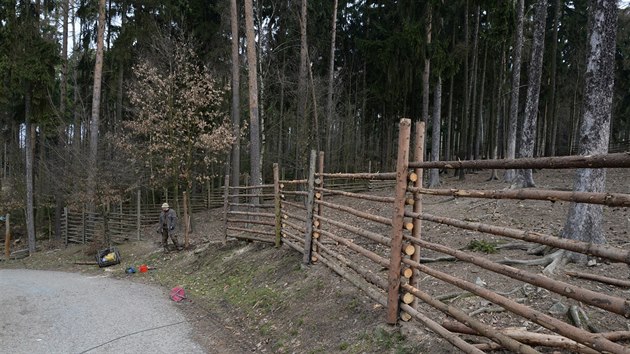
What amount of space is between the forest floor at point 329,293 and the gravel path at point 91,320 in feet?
1.34

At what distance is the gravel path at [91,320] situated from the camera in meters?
5.38

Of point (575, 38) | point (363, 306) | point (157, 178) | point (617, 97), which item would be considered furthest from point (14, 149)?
point (617, 97)

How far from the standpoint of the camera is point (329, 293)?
5582 millimetres

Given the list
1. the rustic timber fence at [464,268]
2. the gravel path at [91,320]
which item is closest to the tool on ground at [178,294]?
the gravel path at [91,320]

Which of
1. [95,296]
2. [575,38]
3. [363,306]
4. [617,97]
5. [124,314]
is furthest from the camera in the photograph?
[617,97]

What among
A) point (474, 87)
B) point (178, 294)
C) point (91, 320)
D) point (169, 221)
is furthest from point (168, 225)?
point (474, 87)

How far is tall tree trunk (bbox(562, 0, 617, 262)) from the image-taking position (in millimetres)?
5727

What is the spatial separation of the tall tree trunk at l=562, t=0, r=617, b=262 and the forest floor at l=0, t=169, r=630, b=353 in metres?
0.66

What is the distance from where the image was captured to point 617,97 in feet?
91.7

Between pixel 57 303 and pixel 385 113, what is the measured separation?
24.4 meters

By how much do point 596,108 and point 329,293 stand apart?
4356 millimetres

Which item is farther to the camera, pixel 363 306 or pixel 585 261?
pixel 585 261

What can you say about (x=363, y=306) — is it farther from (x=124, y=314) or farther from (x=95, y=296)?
(x=95, y=296)

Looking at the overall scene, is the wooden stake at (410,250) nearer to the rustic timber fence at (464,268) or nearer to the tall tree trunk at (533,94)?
the rustic timber fence at (464,268)
